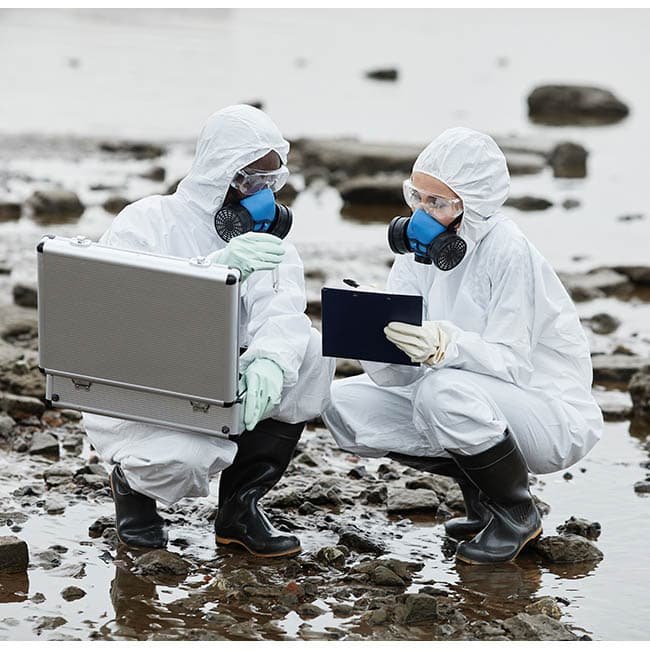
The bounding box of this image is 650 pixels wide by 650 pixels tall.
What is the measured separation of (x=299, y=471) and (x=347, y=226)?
4883mm

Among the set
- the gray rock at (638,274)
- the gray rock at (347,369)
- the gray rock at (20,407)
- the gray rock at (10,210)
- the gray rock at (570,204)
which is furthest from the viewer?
the gray rock at (570,204)

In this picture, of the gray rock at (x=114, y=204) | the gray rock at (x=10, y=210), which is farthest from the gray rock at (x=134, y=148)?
the gray rock at (x=10, y=210)

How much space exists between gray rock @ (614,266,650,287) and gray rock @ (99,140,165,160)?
5.21m

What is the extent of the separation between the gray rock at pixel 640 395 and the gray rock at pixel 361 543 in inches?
81.6

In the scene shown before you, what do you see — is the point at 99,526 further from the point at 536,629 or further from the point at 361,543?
the point at 536,629

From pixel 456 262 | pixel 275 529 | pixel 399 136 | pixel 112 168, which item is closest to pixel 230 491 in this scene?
pixel 275 529

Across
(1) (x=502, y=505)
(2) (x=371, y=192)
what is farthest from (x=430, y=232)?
(2) (x=371, y=192)

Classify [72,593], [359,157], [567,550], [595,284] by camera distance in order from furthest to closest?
1. [359,157]
2. [595,284]
3. [567,550]
4. [72,593]

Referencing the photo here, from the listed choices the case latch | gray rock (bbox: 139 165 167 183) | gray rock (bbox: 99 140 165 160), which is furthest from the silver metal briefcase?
gray rock (bbox: 99 140 165 160)

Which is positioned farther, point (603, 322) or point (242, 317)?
point (603, 322)

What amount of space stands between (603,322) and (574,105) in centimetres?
892

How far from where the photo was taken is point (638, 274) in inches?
360

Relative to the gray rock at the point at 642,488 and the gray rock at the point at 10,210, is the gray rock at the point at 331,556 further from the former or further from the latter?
the gray rock at the point at 10,210

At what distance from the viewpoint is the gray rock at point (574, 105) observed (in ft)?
53.5
